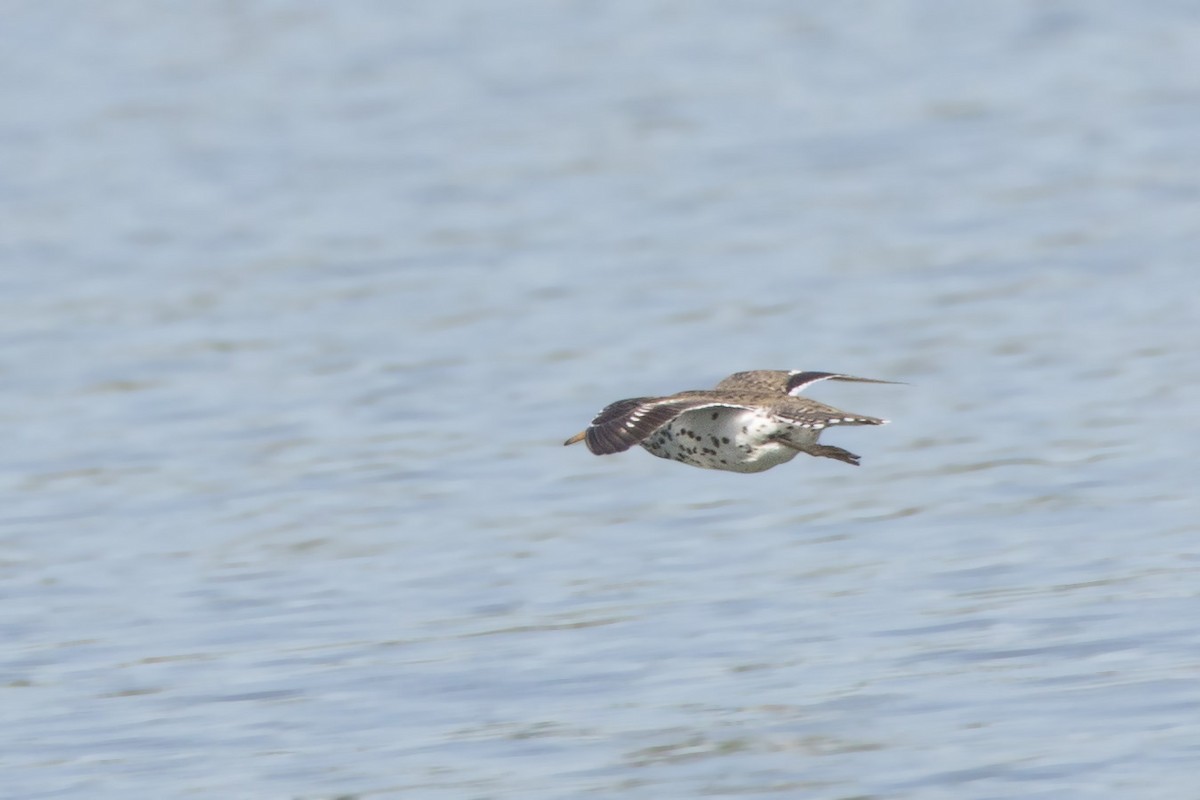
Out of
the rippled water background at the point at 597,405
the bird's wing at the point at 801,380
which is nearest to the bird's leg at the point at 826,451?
the bird's wing at the point at 801,380

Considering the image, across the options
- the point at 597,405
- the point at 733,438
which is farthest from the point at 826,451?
the point at 597,405

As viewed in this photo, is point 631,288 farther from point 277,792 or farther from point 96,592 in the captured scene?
point 277,792

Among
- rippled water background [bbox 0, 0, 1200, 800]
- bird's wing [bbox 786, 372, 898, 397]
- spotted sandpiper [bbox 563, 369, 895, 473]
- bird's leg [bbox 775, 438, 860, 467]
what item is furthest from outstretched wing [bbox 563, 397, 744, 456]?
rippled water background [bbox 0, 0, 1200, 800]

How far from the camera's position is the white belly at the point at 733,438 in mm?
11977

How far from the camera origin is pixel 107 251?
26.0m

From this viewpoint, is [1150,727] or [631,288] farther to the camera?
[631,288]

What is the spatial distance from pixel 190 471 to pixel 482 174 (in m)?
11.5

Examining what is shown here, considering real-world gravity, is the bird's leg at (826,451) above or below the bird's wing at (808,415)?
below

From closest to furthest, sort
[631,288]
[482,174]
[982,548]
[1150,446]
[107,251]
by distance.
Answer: [982,548], [1150,446], [631,288], [107,251], [482,174]

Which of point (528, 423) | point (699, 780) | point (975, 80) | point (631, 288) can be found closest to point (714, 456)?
point (699, 780)

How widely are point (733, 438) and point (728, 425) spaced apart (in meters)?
0.08

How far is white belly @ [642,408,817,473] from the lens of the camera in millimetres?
11977

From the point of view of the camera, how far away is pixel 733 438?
12.0 m

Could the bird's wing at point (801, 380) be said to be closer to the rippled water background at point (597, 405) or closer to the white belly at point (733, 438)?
the white belly at point (733, 438)
